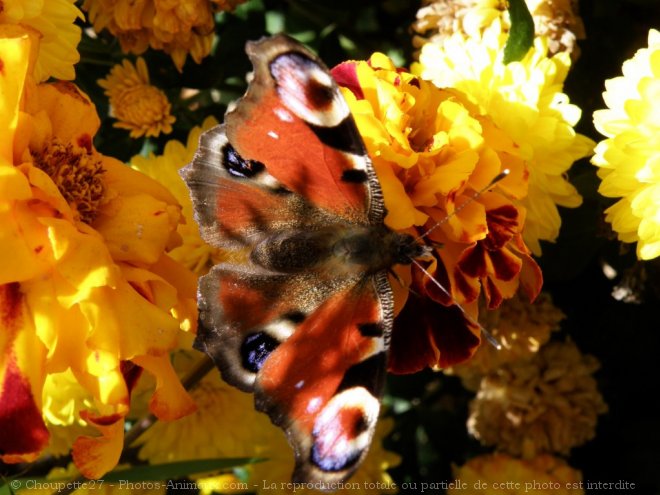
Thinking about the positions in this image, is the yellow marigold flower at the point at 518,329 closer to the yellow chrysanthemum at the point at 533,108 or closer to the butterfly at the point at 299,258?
the yellow chrysanthemum at the point at 533,108

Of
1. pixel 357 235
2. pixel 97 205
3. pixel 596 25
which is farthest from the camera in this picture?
pixel 596 25

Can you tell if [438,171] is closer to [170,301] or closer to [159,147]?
[170,301]

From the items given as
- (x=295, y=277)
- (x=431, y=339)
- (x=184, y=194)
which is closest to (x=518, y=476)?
(x=431, y=339)

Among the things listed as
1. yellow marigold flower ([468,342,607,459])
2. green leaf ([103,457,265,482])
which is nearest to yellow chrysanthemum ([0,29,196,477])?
green leaf ([103,457,265,482])

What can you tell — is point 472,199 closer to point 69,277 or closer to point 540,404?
point 69,277

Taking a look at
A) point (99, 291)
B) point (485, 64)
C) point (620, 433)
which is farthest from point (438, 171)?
point (620, 433)
